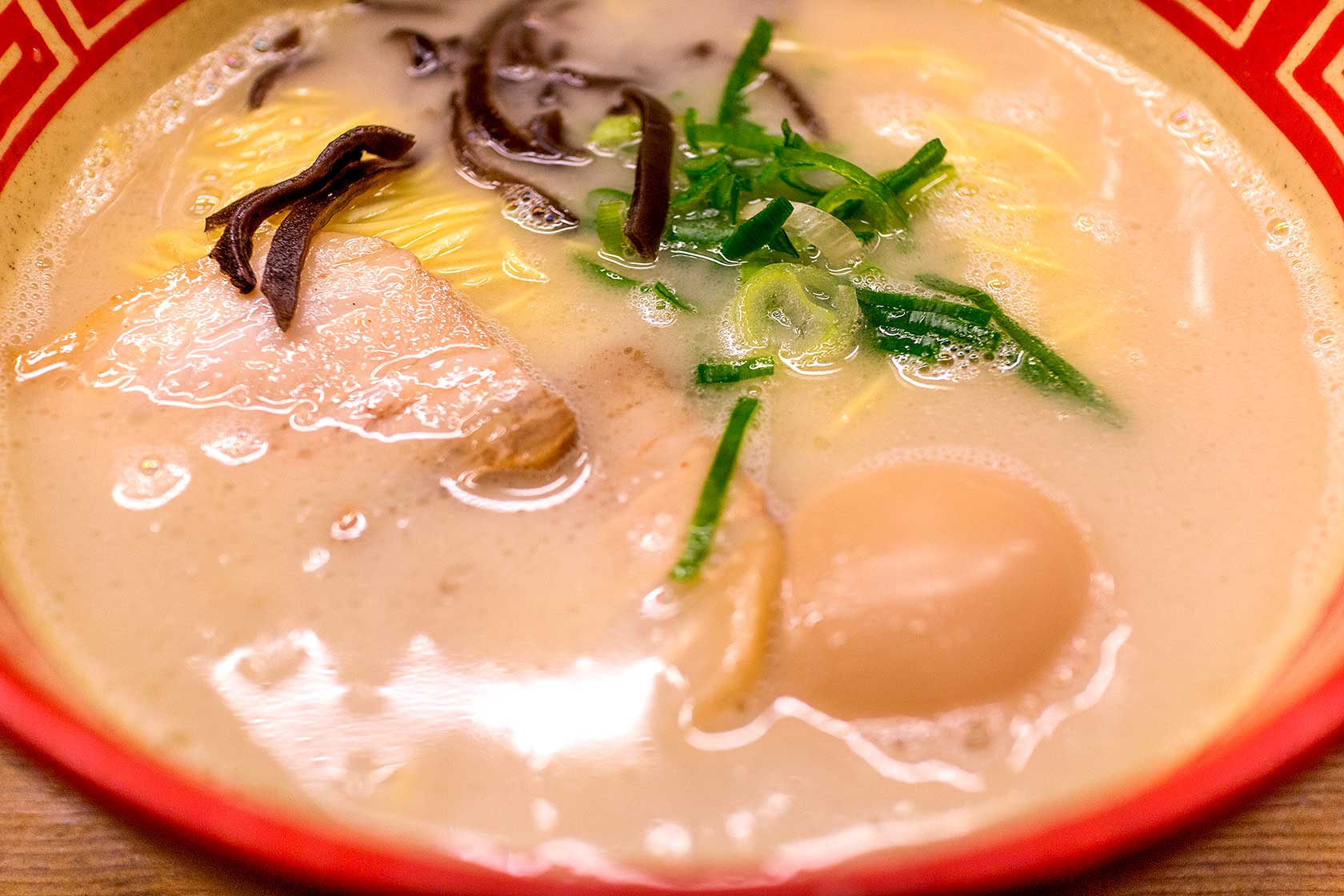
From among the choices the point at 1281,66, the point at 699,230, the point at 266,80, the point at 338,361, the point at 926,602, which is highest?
the point at 1281,66

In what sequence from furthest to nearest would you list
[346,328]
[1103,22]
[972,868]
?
[1103,22] → [346,328] → [972,868]

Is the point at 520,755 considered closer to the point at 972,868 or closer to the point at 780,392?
the point at 972,868

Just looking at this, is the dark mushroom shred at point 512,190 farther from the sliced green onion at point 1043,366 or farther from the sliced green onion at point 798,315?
the sliced green onion at point 1043,366

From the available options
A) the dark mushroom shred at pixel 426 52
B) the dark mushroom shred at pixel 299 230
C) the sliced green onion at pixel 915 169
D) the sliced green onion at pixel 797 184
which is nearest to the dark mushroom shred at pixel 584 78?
the dark mushroom shred at pixel 426 52

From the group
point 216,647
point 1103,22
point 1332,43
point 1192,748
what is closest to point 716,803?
point 1192,748

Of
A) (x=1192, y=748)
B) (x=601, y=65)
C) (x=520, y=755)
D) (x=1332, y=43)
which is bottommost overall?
(x=520, y=755)

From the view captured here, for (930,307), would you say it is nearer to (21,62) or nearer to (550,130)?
(550,130)

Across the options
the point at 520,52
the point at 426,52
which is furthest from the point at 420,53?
the point at 520,52
